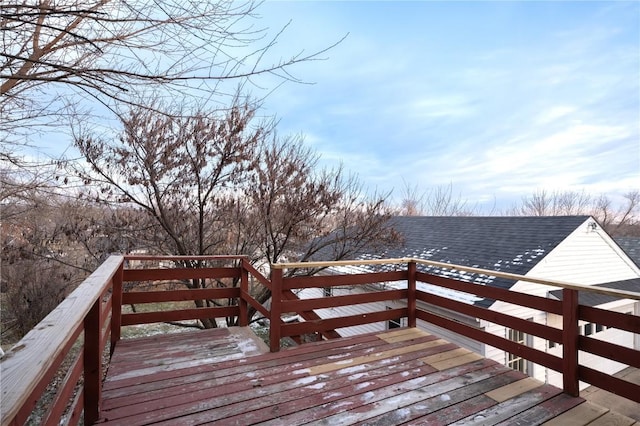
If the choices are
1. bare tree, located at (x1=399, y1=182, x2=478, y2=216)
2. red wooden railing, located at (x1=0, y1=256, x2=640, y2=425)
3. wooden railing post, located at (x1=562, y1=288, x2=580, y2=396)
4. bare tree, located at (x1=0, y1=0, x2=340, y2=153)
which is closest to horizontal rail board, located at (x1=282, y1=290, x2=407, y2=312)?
red wooden railing, located at (x1=0, y1=256, x2=640, y2=425)

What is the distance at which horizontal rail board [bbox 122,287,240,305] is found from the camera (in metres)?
3.79

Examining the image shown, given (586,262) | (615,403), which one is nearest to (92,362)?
(615,403)

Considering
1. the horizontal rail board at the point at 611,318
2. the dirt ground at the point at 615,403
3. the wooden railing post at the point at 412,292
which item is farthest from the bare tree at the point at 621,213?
the horizontal rail board at the point at 611,318

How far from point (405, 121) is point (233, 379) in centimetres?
1427

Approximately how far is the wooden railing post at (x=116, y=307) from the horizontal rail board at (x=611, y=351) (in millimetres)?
4274

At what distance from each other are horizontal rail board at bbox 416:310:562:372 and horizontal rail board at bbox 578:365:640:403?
0.17 metres

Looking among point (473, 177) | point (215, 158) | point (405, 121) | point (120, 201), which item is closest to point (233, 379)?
point (215, 158)

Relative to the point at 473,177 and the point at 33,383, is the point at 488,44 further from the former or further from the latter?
the point at 473,177

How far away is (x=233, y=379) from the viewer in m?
2.76

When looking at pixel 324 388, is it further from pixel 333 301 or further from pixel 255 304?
pixel 255 304

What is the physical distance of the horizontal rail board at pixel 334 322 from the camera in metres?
3.56

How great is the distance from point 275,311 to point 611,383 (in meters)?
2.82

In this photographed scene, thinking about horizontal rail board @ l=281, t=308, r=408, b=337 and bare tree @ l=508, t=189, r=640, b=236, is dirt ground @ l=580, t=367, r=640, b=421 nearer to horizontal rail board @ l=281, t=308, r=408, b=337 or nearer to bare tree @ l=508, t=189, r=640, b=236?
horizontal rail board @ l=281, t=308, r=408, b=337

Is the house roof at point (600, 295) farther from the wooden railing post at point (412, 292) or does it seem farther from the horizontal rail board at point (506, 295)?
the horizontal rail board at point (506, 295)
